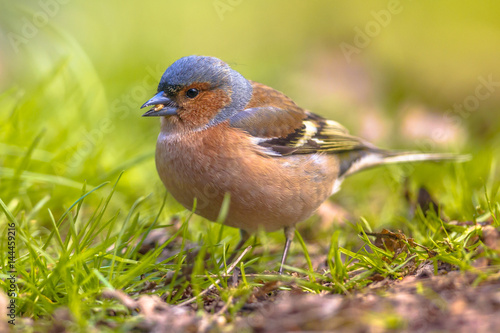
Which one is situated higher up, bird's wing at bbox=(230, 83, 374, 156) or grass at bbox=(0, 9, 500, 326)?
bird's wing at bbox=(230, 83, 374, 156)

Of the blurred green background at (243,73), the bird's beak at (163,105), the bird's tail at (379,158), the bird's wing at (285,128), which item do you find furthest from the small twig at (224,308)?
the bird's tail at (379,158)

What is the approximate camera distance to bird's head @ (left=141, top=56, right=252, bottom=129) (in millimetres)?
3766

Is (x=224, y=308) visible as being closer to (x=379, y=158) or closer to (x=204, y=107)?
(x=204, y=107)

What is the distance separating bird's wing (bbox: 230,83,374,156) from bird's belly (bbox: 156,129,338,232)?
175 mm

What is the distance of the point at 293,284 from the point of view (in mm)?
3141

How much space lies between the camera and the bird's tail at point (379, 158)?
4.57m

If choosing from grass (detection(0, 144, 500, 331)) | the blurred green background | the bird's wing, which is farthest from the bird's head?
grass (detection(0, 144, 500, 331))

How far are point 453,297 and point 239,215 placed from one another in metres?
1.49

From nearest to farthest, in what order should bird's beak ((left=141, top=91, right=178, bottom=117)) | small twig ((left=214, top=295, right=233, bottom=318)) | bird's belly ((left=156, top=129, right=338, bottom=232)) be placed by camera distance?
1. small twig ((left=214, top=295, right=233, bottom=318))
2. bird's belly ((left=156, top=129, right=338, bottom=232))
3. bird's beak ((left=141, top=91, right=178, bottom=117))

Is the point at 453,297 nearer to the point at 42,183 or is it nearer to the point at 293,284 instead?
the point at 293,284

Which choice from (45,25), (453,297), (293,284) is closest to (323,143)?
(293,284)

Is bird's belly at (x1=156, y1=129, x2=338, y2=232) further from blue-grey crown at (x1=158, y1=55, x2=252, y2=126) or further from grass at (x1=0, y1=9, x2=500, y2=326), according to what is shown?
blue-grey crown at (x1=158, y1=55, x2=252, y2=126)

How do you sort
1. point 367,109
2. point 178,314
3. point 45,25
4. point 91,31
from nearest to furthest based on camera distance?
point 178,314 < point 45,25 < point 367,109 < point 91,31

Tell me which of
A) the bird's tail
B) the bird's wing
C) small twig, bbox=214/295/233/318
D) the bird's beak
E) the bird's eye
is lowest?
small twig, bbox=214/295/233/318
